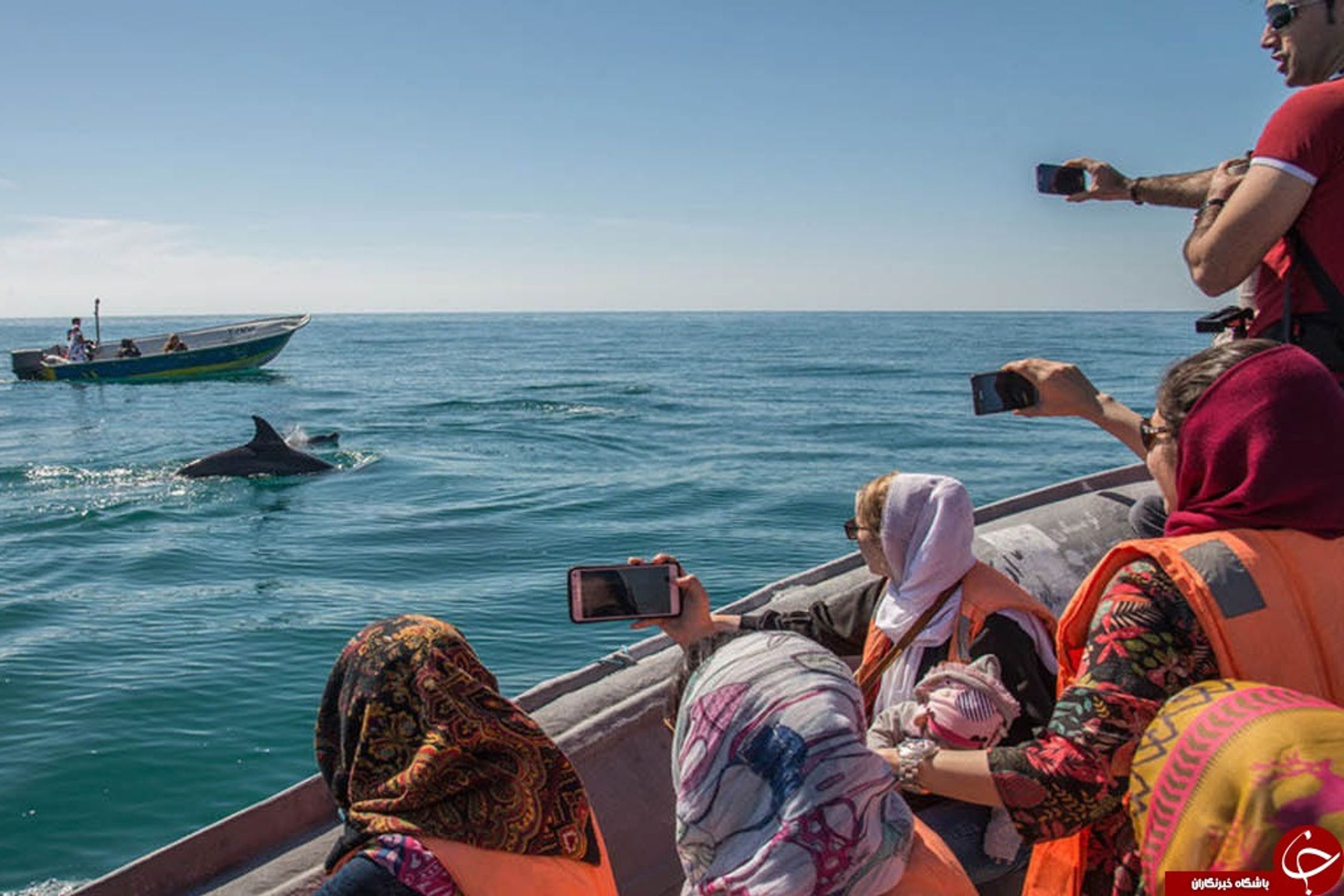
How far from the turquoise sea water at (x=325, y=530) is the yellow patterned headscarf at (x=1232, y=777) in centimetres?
784

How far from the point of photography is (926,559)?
2.96 m

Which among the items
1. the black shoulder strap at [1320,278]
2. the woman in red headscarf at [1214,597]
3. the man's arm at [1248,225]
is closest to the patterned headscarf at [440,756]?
the woman in red headscarf at [1214,597]

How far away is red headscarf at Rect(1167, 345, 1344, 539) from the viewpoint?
6.43 feet

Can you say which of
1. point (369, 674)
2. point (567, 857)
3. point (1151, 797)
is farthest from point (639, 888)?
point (1151, 797)

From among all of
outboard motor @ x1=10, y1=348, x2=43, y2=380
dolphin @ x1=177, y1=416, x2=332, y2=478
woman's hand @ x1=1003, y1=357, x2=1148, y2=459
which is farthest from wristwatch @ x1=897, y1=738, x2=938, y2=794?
outboard motor @ x1=10, y1=348, x2=43, y2=380

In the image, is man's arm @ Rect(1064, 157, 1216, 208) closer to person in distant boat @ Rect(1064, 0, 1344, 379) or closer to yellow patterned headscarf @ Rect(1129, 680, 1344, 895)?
person in distant boat @ Rect(1064, 0, 1344, 379)

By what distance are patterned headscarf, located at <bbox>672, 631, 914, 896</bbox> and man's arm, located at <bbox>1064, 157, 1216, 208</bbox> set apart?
2.33m

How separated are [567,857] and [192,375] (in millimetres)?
49918

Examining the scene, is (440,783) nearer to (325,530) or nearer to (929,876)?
(929,876)

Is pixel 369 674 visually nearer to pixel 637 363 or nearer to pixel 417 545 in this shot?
pixel 417 545

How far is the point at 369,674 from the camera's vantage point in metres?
2.22

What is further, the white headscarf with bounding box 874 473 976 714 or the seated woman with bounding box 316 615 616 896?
the white headscarf with bounding box 874 473 976 714

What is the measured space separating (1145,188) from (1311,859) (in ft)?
9.28

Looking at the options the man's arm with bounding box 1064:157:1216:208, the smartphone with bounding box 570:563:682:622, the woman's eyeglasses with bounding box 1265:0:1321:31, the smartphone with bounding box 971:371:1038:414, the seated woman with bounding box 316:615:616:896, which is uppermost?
the woman's eyeglasses with bounding box 1265:0:1321:31
